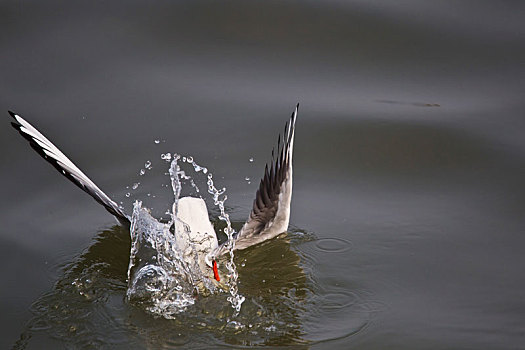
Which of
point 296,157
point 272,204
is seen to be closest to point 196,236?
point 272,204

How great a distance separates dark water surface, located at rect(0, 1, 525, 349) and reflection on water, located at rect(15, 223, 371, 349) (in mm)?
10

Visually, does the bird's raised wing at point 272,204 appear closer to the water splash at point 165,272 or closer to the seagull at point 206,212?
the seagull at point 206,212

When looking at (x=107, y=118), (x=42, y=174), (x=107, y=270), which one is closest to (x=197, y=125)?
(x=107, y=118)

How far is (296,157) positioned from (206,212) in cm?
125

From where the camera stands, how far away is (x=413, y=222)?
4.93 meters

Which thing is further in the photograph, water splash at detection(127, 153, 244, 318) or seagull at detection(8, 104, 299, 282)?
seagull at detection(8, 104, 299, 282)

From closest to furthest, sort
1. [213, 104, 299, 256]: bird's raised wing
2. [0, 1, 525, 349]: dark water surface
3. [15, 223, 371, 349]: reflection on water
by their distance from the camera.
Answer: [15, 223, 371, 349]: reflection on water → [0, 1, 525, 349]: dark water surface → [213, 104, 299, 256]: bird's raised wing

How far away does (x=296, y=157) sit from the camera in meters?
5.61

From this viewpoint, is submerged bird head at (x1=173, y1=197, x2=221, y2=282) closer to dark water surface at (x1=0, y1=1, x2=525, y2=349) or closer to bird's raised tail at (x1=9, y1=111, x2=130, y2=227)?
dark water surface at (x1=0, y1=1, x2=525, y2=349)

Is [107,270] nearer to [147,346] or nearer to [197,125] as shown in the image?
[147,346]

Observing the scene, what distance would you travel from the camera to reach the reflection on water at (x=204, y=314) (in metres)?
3.89

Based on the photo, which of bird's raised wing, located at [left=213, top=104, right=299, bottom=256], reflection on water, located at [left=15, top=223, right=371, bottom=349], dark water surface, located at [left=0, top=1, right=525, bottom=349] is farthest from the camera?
bird's raised wing, located at [left=213, top=104, right=299, bottom=256]

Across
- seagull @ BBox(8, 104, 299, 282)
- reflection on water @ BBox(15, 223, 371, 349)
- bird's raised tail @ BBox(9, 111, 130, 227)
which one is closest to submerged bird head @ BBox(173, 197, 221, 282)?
seagull @ BBox(8, 104, 299, 282)

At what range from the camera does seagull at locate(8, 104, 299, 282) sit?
4.43 m
